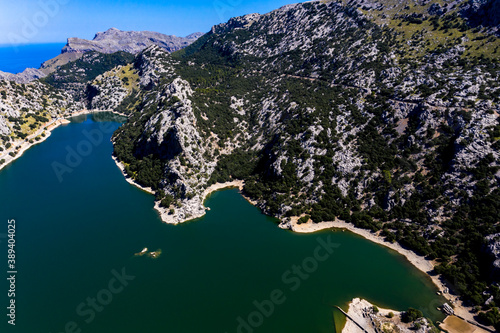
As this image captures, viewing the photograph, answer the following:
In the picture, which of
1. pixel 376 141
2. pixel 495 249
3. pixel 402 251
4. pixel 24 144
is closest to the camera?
pixel 495 249

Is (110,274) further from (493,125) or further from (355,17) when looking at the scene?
(355,17)

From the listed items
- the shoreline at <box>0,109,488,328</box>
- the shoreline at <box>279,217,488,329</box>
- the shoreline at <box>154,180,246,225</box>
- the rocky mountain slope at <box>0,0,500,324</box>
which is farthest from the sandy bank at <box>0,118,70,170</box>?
the shoreline at <box>279,217,488,329</box>

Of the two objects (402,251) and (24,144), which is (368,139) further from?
(24,144)

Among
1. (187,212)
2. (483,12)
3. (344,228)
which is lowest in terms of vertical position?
(344,228)

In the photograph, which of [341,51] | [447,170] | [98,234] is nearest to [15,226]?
[98,234]

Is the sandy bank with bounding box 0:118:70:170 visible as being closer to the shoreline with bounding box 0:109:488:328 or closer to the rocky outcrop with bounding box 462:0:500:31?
the shoreline with bounding box 0:109:488:328

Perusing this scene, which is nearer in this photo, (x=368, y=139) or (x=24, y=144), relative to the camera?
(x=368, y=139)

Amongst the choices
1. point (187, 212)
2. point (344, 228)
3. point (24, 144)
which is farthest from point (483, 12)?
point (24, 144)
